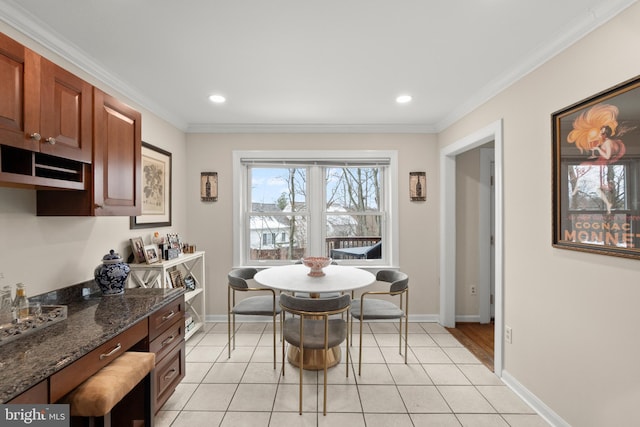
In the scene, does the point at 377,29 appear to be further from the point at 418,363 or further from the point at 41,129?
the point at 418,363

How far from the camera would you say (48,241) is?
72.6 inches

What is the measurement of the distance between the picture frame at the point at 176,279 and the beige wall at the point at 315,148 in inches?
20.8

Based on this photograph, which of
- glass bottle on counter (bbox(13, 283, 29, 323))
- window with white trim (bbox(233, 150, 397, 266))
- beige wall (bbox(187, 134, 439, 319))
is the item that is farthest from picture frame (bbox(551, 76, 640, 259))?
glass bottle on counter (bbox(13, 283, 29, 323))

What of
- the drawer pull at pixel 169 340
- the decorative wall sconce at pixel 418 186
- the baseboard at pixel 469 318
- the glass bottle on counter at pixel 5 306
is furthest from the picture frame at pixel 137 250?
the baseboard at pixel 469 318

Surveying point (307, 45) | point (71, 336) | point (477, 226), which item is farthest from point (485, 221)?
point (71, 336)

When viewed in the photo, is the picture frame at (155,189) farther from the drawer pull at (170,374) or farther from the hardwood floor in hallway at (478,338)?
the hardwood floor in hallway at (478,338)

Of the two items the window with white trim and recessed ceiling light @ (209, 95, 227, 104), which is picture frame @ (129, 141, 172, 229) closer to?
recessed ceiling light @ (209, 95, 227, 104)

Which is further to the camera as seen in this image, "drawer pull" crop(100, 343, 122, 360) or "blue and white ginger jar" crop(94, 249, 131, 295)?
"blue and white ginger jar" crop(94, 249, 131, 295)

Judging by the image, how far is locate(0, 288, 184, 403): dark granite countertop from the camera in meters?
1.07

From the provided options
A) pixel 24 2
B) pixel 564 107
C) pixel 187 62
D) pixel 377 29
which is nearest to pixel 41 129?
pixel 24 2

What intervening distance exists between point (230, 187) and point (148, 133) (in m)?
1.05

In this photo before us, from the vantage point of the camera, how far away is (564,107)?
1.79 m

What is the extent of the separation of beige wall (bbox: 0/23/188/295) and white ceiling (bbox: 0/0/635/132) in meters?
0.31

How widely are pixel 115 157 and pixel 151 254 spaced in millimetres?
1035
